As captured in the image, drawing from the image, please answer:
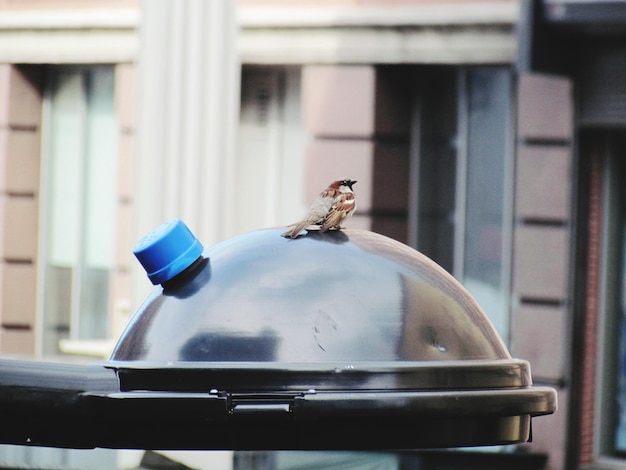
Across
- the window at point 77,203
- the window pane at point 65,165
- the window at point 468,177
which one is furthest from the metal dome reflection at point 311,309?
the window pane at point 65,165

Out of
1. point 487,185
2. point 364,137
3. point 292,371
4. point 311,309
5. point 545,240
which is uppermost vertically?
point 364,137

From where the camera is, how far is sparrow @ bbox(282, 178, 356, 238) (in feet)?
8.36

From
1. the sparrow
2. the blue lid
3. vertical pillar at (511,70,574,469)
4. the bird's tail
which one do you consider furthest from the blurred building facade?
the blue lid

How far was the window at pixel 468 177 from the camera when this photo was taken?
9297 mm

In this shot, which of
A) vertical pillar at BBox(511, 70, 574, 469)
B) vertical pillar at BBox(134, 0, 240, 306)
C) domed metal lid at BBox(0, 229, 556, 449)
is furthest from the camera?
vertical pillar at BBox(134, 0, 240, 306)

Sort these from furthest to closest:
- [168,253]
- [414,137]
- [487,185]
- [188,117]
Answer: [414,137]
[487,185]
[188,117]
[168,253]

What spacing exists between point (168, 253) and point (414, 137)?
7.20 meters

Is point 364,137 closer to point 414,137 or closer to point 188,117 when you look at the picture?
point 414,137

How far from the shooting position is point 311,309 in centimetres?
233

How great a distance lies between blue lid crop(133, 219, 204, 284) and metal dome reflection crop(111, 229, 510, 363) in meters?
0.02

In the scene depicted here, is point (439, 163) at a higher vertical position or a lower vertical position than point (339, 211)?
higher

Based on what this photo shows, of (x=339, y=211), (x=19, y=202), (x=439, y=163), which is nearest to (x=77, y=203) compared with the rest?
(x=19, y=202)

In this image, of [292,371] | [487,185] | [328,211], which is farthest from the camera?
[487,185]

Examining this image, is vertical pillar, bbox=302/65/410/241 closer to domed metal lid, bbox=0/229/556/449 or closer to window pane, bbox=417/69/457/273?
window pane, bbox=417/69/457/273
